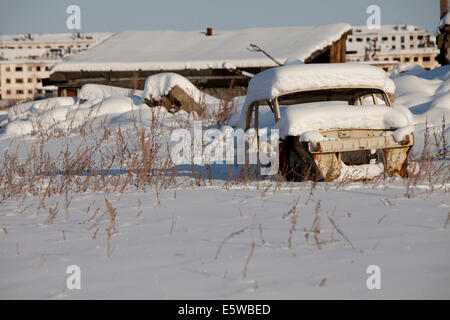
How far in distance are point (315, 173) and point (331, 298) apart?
350 centimetres

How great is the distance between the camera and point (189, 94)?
12.6 meters

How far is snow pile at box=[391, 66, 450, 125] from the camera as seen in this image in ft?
36.1

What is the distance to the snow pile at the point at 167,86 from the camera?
1268cm

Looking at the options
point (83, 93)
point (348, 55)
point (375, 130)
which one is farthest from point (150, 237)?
point (348, 55)

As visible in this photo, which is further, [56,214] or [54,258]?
[56,214]

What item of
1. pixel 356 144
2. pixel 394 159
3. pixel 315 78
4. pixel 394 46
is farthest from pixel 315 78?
pixel 394 46

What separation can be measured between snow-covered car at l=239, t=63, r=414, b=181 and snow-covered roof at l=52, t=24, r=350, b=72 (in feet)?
43.3

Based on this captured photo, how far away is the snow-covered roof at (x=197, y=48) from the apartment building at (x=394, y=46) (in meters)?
45.0

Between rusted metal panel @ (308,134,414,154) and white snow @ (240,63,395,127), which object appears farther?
white snow @ (240,63,395,127)

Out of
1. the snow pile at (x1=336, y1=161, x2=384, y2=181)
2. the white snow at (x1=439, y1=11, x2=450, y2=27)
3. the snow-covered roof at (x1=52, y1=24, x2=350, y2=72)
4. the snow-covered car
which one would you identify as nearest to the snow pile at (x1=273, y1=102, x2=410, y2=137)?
the snow-covered car

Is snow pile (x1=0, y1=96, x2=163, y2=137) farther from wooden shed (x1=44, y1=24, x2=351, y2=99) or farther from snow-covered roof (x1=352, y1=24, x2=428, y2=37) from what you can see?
snow-covered roof (x1=352, y1=24, x2=428, y2=37)

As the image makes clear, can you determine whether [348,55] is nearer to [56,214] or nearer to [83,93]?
[83,93]

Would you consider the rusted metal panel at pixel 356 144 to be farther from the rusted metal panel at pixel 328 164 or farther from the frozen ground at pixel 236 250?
the frozen ground at pixel 236 250

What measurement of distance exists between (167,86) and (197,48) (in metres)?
10.8
